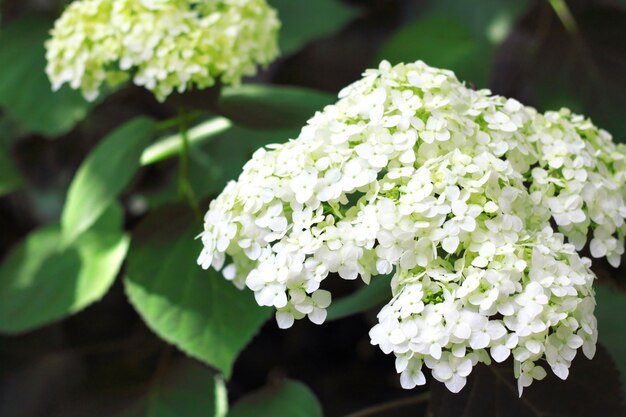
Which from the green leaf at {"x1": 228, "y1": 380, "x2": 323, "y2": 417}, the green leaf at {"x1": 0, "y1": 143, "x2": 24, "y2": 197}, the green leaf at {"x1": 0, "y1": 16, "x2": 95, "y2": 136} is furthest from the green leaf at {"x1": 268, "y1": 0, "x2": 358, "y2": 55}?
the green leaf at {"x1": 228, "y1": 380, "x2": 323, "y2": 417}

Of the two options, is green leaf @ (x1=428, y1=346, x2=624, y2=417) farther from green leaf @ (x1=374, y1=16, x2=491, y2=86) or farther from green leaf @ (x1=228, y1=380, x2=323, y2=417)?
green leaf @ (x1=374, y1=16, x2=491, y2=86)

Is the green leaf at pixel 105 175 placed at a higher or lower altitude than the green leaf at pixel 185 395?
higher

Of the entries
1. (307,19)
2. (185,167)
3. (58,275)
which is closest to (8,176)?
(58,275)

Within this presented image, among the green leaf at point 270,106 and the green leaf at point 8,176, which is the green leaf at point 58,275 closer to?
the green leaf at point 8,176

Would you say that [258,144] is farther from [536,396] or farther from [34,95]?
[536,396]

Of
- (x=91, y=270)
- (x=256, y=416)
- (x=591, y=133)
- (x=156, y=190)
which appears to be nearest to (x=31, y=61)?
(x=156, y=190)

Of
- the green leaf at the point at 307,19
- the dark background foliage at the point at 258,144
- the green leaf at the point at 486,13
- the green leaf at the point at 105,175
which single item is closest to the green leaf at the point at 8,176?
the dark background foliage at the point at 258,144

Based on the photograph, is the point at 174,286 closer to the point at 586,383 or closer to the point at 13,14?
the point at 586,383
